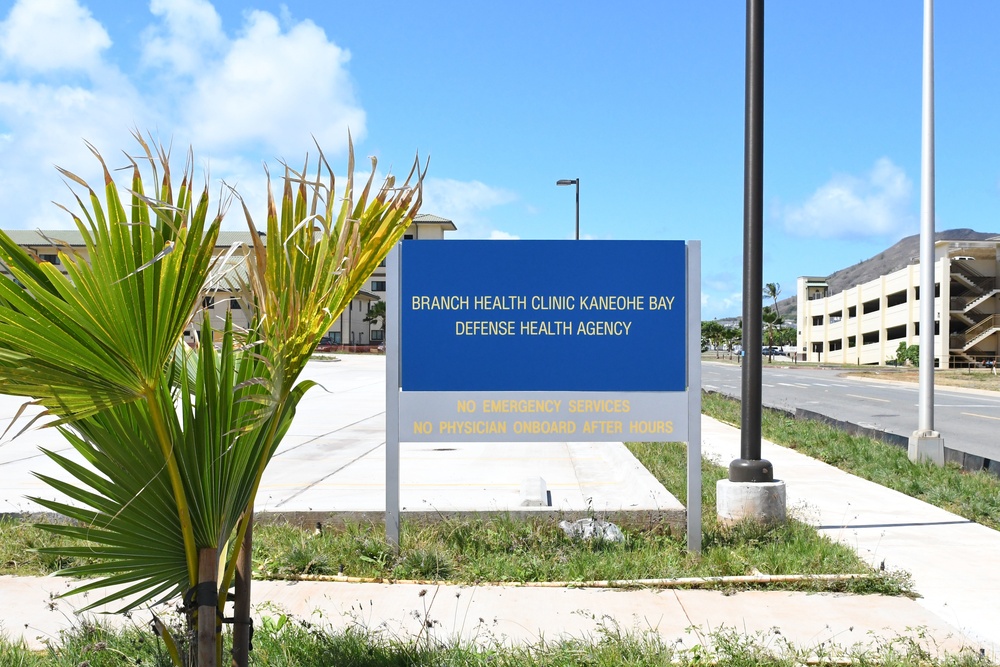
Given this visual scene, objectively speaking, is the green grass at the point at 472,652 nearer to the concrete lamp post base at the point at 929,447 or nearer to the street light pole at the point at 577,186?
the concrete lamp post base at the point at 929,447

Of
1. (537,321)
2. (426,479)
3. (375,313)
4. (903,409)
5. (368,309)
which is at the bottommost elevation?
(903,409)

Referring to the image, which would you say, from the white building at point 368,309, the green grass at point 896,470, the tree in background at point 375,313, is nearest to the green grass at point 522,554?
the green grass at point 896,470

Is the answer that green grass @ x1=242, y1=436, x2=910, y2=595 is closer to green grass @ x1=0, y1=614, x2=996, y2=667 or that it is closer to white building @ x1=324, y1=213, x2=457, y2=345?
green grass @ x1=0, y1=614, x2=996, y2=667

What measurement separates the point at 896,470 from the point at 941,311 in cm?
7031

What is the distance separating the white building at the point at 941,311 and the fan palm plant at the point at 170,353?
69.1 metres

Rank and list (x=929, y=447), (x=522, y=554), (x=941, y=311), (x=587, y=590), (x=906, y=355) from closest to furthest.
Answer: (x=587, y=590) < (x=522, y=554) < (x=929, y=447) < (x=906, y=355) < (x=941, y=311)

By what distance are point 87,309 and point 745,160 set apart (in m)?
6.05

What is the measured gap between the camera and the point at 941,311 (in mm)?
72000

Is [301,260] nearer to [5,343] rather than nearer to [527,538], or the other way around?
[5,343]

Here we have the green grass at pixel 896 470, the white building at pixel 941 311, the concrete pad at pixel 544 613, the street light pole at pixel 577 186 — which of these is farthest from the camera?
the white building at pixel 941 311

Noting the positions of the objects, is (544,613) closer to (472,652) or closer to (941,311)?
(472,652)

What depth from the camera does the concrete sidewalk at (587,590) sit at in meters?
4.55

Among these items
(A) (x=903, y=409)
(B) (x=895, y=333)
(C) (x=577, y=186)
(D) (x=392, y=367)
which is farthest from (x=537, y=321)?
(B) (x=895, y=333)

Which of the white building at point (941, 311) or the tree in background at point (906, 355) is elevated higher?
the white building at point (941, 311)
